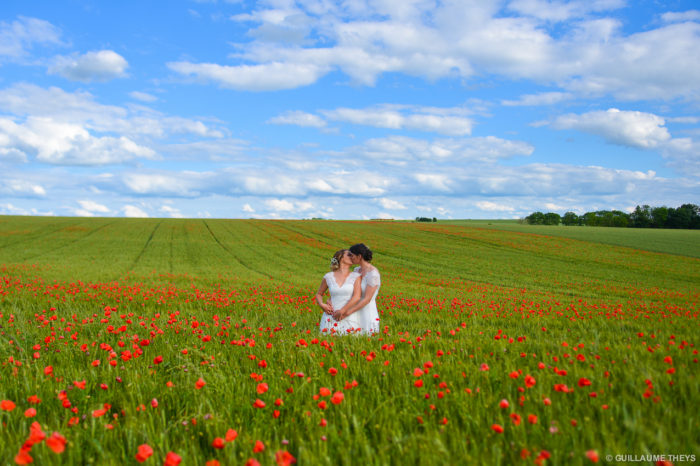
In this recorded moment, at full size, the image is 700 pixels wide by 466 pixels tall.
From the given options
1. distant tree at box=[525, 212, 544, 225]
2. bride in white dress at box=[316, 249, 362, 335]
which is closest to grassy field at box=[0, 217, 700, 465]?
bride in white dress at box=[316, 249, 362, 335]

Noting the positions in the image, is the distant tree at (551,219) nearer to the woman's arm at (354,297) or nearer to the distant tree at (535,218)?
the distant tree at (535,218)

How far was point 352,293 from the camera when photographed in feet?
25.9

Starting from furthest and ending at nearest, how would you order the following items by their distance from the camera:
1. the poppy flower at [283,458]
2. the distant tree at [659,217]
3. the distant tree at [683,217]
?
1. the distant tree at [659,217]
2. the distant tree at [683,217]
3. the poppy flower at [283,458]

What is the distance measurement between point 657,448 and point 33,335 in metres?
7.59

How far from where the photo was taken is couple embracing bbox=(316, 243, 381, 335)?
7.68 m

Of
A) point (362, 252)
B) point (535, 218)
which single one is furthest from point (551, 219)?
point (362, 252)

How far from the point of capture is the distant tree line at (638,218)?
387 feet

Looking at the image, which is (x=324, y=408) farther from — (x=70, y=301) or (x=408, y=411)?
(x=70, y=301)

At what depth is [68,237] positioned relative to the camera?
5069cm

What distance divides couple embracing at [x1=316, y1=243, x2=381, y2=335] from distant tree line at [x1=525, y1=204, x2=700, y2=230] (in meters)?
141

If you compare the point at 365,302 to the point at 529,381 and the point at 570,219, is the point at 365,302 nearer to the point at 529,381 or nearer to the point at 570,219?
the point at 529,381

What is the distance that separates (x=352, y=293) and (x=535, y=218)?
466ft

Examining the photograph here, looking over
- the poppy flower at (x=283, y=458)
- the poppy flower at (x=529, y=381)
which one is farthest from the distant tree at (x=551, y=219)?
the poppy flower at (x=283, y=458)

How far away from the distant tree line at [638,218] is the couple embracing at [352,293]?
464 ft
